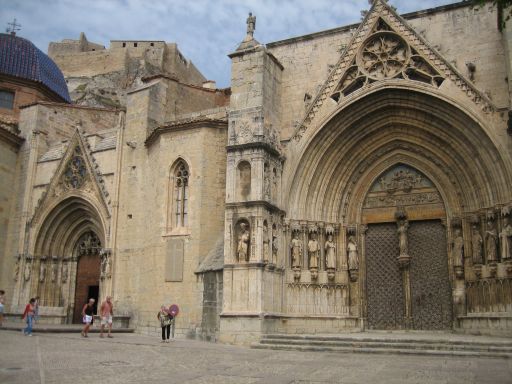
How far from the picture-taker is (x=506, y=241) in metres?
13.3

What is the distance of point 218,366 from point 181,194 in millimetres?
8896

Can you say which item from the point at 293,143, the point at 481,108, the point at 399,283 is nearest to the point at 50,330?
the point at 293,143

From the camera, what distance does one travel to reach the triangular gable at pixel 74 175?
70.8ft

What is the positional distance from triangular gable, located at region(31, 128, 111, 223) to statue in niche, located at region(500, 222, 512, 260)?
14.3 metres

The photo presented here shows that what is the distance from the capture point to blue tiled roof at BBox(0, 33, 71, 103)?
28062 mm

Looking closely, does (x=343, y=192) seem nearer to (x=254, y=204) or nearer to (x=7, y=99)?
(x=254, y=204)

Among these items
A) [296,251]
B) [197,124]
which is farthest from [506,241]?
[197,124]

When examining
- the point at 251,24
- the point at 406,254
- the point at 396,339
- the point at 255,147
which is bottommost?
the point at 396,339

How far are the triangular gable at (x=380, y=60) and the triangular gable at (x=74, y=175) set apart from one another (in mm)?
9282

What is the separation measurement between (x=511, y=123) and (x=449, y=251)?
3829mm

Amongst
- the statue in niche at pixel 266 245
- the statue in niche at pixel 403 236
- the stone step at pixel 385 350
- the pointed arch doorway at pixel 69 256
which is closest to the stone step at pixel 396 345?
the stone step at pixel 385 350

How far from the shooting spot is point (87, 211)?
2214 cm

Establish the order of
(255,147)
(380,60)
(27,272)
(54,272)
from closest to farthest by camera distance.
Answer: (255,147) < (380,60) < (27,272) < (54,272)

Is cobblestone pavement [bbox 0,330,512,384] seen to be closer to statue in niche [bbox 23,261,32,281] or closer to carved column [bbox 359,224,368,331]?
carved column [bbox 359,224,368,331]
